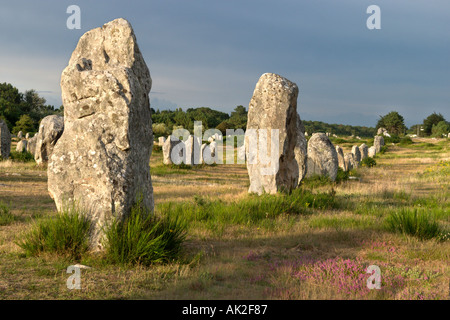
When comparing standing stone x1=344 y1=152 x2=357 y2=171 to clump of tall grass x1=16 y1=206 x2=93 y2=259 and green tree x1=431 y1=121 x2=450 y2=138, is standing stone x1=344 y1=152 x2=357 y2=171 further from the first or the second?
green tree x1=431 y1=121 x2=450 y2=138

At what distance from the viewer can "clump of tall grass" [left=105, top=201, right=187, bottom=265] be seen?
5918mm

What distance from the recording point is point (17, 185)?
15578 millimetres

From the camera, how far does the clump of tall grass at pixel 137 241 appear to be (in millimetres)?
5918

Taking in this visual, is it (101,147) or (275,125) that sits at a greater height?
(275,125)

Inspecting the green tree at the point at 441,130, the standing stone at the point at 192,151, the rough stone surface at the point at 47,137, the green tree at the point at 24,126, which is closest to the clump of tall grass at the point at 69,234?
the rough stone surface at the point at 47,137

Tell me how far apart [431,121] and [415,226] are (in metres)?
90.7

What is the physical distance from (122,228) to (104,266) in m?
0.60

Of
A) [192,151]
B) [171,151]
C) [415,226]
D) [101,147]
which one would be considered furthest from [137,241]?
[192,151]

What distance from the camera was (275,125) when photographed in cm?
1249

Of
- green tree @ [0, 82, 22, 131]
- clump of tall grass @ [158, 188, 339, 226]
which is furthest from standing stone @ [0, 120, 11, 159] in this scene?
green tree @ [0, 82, 22, 131]

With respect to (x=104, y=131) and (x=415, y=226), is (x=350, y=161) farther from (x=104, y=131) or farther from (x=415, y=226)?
(x=104, y=131)

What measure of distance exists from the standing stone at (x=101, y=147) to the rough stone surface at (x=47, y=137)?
15.7 meters

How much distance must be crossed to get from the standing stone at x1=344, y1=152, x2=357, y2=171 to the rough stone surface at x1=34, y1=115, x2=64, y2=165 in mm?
16747
